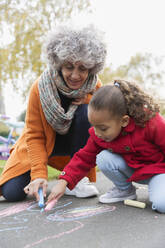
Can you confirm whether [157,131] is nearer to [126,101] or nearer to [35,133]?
[126,101]

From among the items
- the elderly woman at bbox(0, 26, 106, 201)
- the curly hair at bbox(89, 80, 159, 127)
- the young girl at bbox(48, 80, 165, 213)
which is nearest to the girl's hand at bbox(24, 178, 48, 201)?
the elderly woman at bbox(0, 26, 106, 201)

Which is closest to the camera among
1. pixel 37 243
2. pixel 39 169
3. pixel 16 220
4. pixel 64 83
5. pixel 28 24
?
pixel 37 243

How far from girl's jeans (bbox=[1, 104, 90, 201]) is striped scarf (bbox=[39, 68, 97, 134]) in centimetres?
14

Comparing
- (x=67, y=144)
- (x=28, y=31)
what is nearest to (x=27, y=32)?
(x=28, y=31)

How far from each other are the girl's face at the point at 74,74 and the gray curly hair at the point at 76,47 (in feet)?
0.14

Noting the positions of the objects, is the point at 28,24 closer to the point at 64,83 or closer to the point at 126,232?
the point at 64,83

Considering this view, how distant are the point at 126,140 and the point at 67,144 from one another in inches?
30.8

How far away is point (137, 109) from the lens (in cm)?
173

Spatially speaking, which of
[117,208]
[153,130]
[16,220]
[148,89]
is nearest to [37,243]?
[16,220]

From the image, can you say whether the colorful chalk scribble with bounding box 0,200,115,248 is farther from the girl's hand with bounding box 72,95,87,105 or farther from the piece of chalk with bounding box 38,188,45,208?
the girl's hand with bounding box 72,95,87,105

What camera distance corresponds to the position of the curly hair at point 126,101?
5.49ft

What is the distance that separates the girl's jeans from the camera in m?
2.19

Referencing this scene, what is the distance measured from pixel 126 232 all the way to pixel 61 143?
1182 millimetres

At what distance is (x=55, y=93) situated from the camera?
7.04 feet
